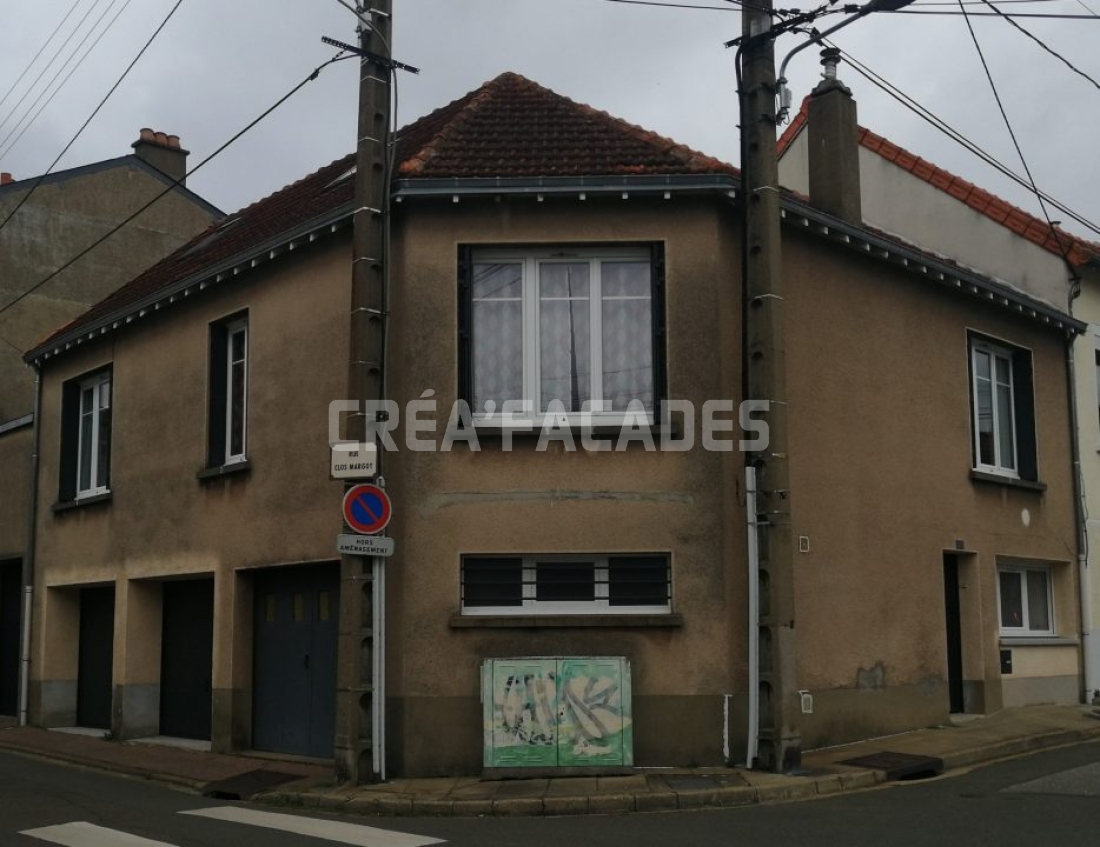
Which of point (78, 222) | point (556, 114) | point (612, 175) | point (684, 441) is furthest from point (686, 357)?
point (78, 222)

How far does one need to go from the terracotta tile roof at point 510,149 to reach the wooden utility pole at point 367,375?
0.57 meters

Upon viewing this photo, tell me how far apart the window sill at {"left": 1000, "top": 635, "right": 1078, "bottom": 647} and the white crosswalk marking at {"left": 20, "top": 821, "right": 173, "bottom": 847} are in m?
10.6

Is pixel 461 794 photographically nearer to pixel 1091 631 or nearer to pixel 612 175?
pixel 612 175

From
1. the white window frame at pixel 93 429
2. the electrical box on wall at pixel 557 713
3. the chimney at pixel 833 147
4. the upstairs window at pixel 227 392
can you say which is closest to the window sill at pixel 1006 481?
the chimney at pixel 833 147

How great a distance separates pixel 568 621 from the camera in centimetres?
1189

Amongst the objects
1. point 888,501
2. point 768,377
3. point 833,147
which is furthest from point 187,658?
point 833,147

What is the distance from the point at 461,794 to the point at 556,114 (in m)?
7.31

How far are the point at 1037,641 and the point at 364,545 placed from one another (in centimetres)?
933

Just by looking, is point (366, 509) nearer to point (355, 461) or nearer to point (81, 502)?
point (355, 461)

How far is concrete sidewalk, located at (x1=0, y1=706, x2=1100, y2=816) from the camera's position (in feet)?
33.9

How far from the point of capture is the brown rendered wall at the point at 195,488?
13547mm

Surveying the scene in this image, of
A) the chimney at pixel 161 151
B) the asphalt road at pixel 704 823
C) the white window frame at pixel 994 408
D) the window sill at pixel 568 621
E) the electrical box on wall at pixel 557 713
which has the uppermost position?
the chimney at pixel 161 151

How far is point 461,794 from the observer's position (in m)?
10.8

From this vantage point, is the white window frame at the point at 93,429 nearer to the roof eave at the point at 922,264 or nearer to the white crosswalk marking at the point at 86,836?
the white crosswalk marking at the point at 86,836
